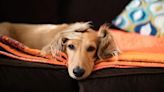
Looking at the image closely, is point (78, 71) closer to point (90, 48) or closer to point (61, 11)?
point (90, 48)

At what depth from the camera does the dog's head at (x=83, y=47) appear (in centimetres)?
143

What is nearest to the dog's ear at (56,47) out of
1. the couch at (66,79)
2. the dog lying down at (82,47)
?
the dog lying down at (82,47)

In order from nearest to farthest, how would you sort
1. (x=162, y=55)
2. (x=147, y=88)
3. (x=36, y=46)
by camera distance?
(x=147, y=88), (x=162, y=55), (x=36, y=46)

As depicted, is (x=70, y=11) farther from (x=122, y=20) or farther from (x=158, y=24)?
(x=158, y=24)

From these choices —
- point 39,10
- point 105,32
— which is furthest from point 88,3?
point 105,32

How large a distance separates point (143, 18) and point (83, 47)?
87 cm

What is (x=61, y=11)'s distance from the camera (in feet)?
7.84

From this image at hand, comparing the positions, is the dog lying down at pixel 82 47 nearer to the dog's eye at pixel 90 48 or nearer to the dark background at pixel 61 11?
the dog's eye at pixel 90 48

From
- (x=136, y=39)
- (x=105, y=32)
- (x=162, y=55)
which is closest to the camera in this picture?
(x=162, y=55)

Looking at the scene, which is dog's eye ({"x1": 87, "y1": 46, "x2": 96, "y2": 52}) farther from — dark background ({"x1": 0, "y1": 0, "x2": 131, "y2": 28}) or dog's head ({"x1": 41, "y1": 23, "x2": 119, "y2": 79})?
dark background ({"x1": 0, "y1": 0, "x2": 131, "y2": 28})

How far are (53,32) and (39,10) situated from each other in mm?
481

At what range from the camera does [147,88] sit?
4.62 ft

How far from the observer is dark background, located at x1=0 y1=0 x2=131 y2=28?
2.30 meters

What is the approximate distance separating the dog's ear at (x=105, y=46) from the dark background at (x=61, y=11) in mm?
660
